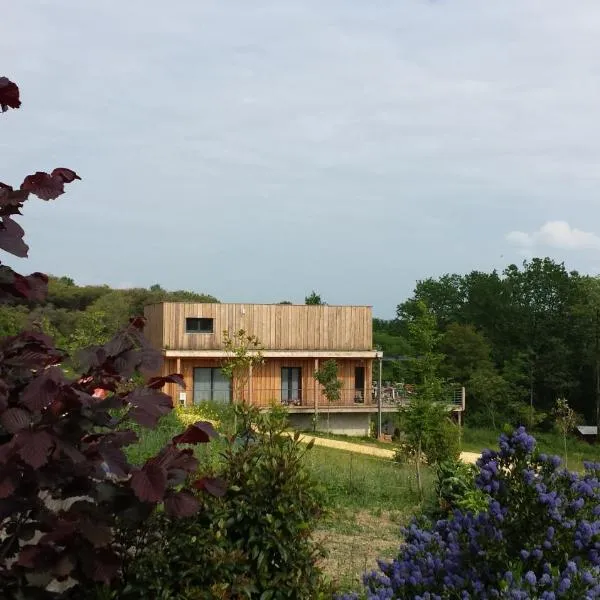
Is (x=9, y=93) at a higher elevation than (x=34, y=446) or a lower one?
higher

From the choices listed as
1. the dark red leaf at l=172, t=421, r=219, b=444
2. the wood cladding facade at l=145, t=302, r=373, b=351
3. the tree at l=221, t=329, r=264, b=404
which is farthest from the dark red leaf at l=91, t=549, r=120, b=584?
the wood cladding facade at l=145, t=302, r=373, b=351

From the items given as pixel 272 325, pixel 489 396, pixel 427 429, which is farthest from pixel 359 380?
pixel 427 429

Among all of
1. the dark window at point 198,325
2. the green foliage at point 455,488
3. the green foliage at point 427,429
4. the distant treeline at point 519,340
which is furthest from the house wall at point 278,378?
Result: the green foliage at point 455,488

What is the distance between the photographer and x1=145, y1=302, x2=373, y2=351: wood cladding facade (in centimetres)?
3111

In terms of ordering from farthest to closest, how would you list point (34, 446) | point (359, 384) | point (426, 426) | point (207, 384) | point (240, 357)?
point (359, 384) < point (207, 384) < point (240, 357) < point (426, 426) < point (34, 446)

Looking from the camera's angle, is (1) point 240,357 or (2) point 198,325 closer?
(1) point 240,357

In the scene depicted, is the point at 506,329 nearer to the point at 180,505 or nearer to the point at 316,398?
the point at 316,398

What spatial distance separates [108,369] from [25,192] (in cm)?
80

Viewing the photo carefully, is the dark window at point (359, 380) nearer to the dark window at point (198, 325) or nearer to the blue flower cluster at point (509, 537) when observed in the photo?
the dark window at point (198, 325)

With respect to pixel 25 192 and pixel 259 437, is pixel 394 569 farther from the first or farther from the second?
pixel 25 192

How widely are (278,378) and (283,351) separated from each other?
1.38 metres

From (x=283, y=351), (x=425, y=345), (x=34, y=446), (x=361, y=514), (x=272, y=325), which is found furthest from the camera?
(x=272, y=325)

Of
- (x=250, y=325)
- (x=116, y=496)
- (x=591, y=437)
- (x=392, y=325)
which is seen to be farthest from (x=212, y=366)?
(x=392, y=325)

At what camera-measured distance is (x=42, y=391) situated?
306 cm
